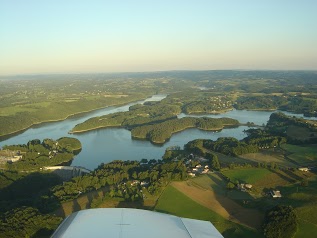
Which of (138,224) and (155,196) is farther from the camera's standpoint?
(155,196)

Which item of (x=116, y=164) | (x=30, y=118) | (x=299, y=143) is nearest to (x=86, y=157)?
(x=116, y=164)

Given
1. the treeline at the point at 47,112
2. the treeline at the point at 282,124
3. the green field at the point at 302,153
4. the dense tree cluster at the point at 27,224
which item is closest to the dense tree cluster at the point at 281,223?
the dense tree cluster at the point at 27,224

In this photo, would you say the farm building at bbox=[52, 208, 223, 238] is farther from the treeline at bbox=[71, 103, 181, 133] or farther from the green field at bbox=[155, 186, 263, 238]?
the treeline at bbox=[71, 103, 181, 133]

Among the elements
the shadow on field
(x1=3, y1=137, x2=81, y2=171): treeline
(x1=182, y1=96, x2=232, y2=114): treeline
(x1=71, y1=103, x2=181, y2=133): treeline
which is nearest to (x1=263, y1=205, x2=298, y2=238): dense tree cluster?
the shadow on field

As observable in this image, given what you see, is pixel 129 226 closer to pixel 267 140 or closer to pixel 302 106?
pixel 267 140

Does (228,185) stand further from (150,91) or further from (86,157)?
(150,91)

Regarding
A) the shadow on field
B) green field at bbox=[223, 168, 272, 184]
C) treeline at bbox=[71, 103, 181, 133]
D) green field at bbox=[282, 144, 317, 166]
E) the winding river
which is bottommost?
the winding river

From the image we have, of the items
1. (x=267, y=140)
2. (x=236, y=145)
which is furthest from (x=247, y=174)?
(x=267, y=140)
